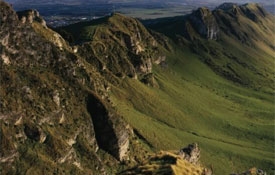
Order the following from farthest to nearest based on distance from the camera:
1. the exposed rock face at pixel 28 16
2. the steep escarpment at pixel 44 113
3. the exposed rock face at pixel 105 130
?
the exposed rock face at pixel 28 16 < the exposed rock face at pixel 105 130 < the steep escarpment at pixel 44 113

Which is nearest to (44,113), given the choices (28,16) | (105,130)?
(105,130)

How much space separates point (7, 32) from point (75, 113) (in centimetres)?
3239

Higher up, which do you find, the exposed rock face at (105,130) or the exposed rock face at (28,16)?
the exposed rock face at (28,16)

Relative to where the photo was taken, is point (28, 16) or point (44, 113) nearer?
point (44, 113)

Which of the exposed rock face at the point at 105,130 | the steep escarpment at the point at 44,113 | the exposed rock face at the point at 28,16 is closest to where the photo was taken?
the steep escarpment at the point at 44,113

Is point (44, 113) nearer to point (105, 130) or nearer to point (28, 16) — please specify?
point (105, 130)

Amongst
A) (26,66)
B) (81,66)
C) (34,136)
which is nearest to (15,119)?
(34,136)

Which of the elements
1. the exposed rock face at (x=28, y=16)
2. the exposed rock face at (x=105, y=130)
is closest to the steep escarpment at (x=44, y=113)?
the exposed rock face at (x=105, y=130)

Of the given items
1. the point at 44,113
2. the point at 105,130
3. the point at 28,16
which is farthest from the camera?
the point at 28,16

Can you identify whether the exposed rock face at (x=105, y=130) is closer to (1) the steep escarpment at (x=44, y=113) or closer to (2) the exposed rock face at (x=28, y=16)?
(1) the steep escarpment at (x=44, y=113)

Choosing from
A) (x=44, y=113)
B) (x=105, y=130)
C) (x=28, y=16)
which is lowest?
(x=105, y=130)

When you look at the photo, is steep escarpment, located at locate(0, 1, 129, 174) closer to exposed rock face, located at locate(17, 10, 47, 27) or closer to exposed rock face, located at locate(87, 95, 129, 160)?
exposed rock face, located at locate(87, 95, 129, 160)

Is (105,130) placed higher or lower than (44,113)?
lower

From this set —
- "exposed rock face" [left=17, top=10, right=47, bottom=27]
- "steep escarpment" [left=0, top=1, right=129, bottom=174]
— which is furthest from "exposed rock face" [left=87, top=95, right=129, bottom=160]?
"exposed rock face" [left=17, top=10, right=47, bottom=27]
